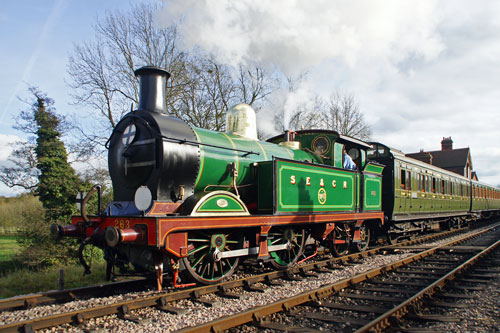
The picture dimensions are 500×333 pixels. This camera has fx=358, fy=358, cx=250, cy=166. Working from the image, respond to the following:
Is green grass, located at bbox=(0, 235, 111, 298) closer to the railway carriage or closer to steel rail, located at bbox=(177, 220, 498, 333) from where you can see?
steel rail, located at bbox=(177, 220, 498, 333)

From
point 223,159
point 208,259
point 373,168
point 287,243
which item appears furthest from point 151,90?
point 373,168

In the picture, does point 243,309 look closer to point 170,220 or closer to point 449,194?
point 170,220

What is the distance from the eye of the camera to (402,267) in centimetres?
765

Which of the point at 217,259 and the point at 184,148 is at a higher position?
the point at 184,148

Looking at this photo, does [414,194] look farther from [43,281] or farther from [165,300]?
[43,281]

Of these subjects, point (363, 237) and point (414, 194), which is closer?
point (363, 237)

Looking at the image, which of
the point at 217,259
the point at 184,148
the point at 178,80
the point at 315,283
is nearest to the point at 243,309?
the point at 217,259

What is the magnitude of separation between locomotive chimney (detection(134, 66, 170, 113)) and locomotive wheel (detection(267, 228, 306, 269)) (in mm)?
3025

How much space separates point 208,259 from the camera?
5.64 meters

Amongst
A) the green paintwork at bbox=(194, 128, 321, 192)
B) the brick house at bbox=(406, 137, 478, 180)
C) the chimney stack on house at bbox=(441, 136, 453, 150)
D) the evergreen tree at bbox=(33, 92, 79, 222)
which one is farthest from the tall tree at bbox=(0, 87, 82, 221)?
the chimney stack on house at bbox=(441, 136, 453, 150)

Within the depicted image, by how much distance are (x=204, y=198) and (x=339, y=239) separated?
4.54 m

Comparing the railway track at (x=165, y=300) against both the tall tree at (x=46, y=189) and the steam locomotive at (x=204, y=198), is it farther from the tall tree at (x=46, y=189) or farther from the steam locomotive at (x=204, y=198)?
the tall tree at (x=46, y=189)

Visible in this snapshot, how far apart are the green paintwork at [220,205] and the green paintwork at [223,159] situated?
0.52 m

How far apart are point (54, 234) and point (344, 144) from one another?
256 inches
